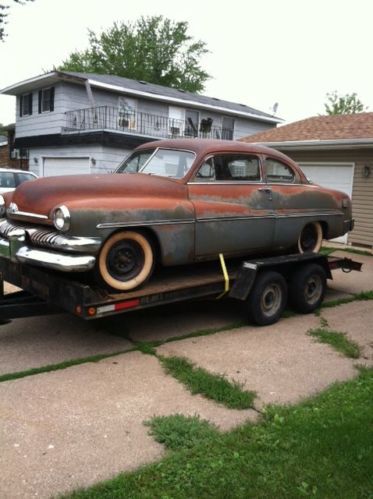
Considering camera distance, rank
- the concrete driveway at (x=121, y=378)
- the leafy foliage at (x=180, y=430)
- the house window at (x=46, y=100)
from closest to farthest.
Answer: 1. the concrete driveway at (x=121, y=378)
2. the leafy foliage at (x=180, y=430)
3. the house window at (x=46, y=100)

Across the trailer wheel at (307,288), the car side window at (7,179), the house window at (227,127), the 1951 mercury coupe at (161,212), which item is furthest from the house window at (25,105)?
the trailer wheel at (307,288)

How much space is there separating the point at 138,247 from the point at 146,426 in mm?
1901

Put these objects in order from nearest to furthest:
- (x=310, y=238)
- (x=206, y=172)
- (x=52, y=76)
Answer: (x=206, y=172)
(x=310, y=238)
(x=52, y=76)

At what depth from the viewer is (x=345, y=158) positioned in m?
13.5

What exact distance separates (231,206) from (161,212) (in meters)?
1.09

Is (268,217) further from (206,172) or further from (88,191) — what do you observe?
(88,191)

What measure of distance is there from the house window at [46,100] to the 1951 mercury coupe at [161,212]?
1740cm

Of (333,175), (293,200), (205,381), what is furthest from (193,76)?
(205,381)

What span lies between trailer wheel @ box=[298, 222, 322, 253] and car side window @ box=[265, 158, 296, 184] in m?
0.77

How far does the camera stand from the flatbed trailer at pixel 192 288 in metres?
4.85

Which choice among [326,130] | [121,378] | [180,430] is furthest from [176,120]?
[180,430]

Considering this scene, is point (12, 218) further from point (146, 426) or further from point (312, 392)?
point (312, 392)

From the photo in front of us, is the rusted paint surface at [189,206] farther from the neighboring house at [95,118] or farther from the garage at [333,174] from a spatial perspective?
the neighboring house at [95,118]

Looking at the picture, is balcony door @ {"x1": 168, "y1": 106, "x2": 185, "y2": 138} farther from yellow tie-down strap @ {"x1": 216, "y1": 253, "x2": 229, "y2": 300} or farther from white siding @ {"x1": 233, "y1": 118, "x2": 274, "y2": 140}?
yellow tie-down strap @ {"x1": 216, "y1": 253, "x2": 229, "y2": 300}
